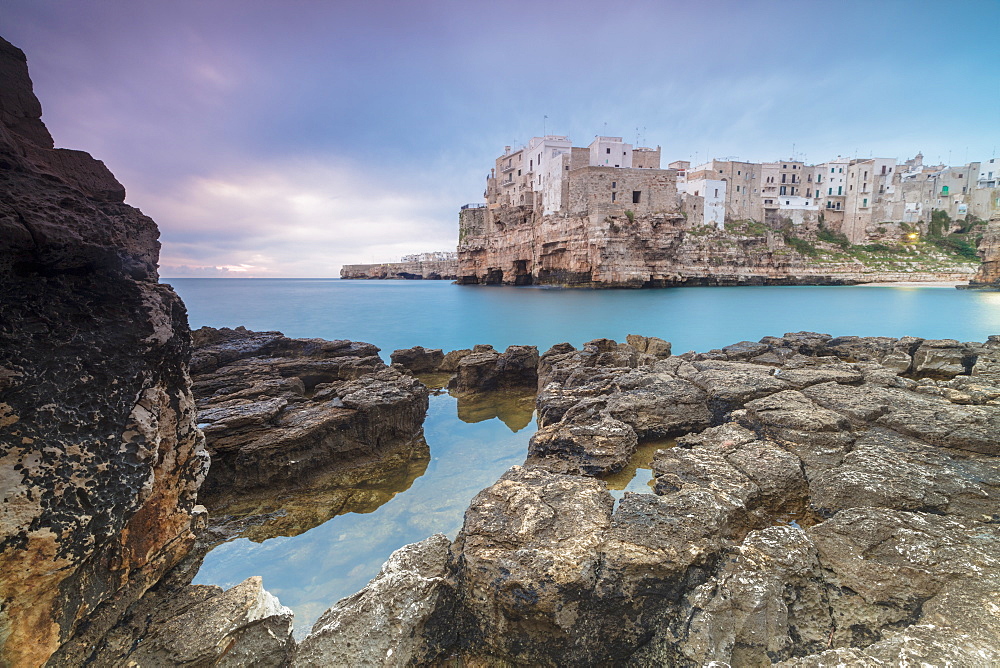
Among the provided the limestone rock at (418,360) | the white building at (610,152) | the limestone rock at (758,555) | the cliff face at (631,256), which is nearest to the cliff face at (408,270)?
the cliff face at (631,256)

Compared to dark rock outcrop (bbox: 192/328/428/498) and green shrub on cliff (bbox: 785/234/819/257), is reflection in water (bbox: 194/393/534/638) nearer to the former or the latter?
dark rock outcrop (bbox: 192/328/428/498)

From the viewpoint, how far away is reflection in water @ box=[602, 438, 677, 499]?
5.60 m

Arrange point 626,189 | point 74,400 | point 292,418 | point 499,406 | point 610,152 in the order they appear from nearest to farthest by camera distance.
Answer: point 74,400 → point 292,418 → point 499,406 → point 626,189 → point 610,152

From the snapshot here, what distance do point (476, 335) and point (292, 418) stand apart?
1980 centimetres

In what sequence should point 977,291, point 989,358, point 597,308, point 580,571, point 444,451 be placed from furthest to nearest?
point 977,291 < point 597,308 < point 989,358 < point 444,451 < point 580,571

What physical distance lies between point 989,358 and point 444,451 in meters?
11.9

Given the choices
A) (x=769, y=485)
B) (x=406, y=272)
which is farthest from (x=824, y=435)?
(x=406, y=272)

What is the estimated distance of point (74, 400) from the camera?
2.54 m

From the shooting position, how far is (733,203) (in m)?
64.2

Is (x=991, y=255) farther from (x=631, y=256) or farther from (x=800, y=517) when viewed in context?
(x=800, y=517)

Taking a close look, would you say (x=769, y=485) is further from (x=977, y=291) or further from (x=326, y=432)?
(x=977, y=291)

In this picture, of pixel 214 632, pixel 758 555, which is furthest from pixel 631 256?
pixel 214 632

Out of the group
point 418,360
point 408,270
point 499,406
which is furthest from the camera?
point 408,270

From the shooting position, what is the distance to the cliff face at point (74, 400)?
7.32 feet
